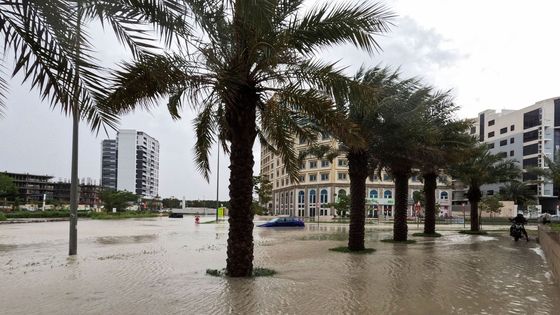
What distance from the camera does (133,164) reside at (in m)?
80.1

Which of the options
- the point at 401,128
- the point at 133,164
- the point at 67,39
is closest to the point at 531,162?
the point at 133,164

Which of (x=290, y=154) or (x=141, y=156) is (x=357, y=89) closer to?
(x=290, y=154)

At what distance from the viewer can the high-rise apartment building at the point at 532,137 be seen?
87500 millimetres

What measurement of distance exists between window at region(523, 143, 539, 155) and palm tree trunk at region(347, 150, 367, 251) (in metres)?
83.4

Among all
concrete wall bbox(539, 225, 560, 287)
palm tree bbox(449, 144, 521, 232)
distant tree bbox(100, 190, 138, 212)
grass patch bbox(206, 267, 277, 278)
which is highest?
palm tree bbox(449, 144, 521, 232)

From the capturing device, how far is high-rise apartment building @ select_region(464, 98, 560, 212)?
87.5m

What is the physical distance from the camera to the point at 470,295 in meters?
9.38

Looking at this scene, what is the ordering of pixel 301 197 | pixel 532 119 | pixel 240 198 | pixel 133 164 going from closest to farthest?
1. pixel 240 198
2. pixel 133 164
3. pixel 532 119
4. pixel 301 197

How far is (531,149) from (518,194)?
10.6 m

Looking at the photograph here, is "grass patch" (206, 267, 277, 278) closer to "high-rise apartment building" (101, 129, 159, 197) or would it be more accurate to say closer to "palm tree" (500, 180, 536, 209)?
"high-rise apartment building" (101, 129, 159, 197)

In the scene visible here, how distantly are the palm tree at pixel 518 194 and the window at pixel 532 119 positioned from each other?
1138 centimetres

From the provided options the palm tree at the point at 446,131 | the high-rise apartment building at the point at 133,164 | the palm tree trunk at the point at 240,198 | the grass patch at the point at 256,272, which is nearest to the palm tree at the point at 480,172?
the palm tree at the point at 446,131

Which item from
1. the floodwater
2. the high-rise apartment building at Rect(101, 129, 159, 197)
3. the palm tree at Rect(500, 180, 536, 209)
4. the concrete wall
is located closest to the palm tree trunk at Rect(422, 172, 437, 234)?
the floodwater

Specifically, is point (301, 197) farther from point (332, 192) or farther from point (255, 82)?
point (255, 82)
